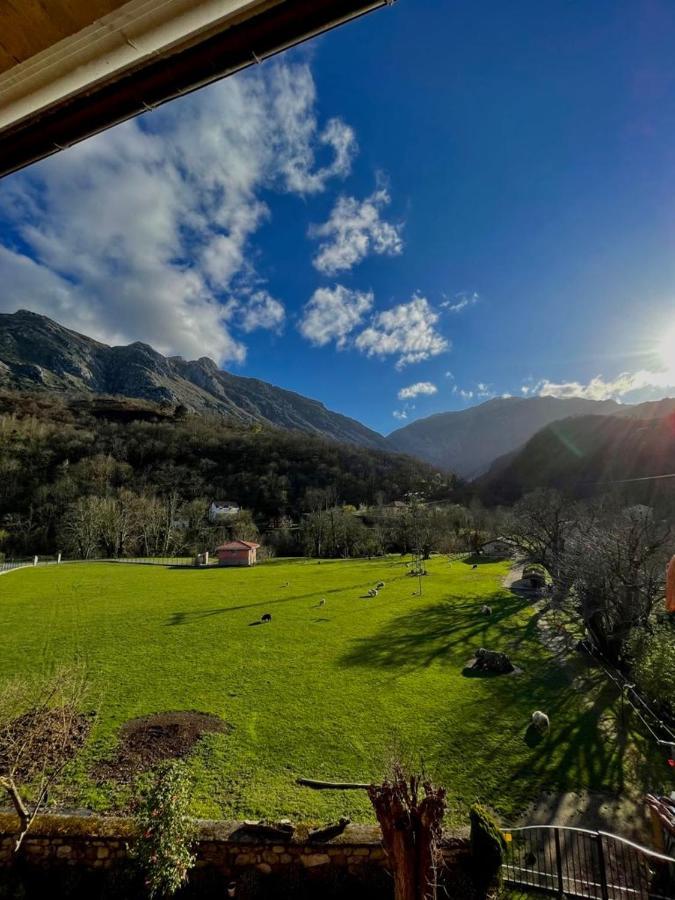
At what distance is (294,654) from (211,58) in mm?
21994

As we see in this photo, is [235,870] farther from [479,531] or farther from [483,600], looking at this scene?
[479,531]

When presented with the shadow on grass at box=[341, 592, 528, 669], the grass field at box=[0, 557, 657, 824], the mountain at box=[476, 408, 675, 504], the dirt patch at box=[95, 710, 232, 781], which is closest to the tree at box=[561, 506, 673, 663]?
the grass field at box=[0, 557, 657, 824]

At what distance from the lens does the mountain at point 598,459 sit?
2628 inches

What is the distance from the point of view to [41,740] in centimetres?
1191

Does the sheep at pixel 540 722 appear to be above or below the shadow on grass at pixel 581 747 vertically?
above

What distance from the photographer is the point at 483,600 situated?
35.4 m

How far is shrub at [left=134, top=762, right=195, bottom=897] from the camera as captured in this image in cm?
725

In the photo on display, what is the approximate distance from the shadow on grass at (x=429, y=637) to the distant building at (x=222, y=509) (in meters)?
57.0

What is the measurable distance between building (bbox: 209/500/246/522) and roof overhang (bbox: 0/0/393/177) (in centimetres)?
8169

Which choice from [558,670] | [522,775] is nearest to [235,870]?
[522,775]

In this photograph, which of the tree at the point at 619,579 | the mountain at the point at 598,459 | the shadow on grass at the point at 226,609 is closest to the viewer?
the tree at the point at 619,579

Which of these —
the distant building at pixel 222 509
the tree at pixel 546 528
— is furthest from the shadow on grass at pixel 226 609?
the distant building at pixel 222 509

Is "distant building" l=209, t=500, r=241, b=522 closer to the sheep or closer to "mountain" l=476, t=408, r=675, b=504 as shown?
"mountain" l=476, t=408, r=675, b=504

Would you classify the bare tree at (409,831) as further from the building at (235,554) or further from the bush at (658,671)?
the building at (235,554)
